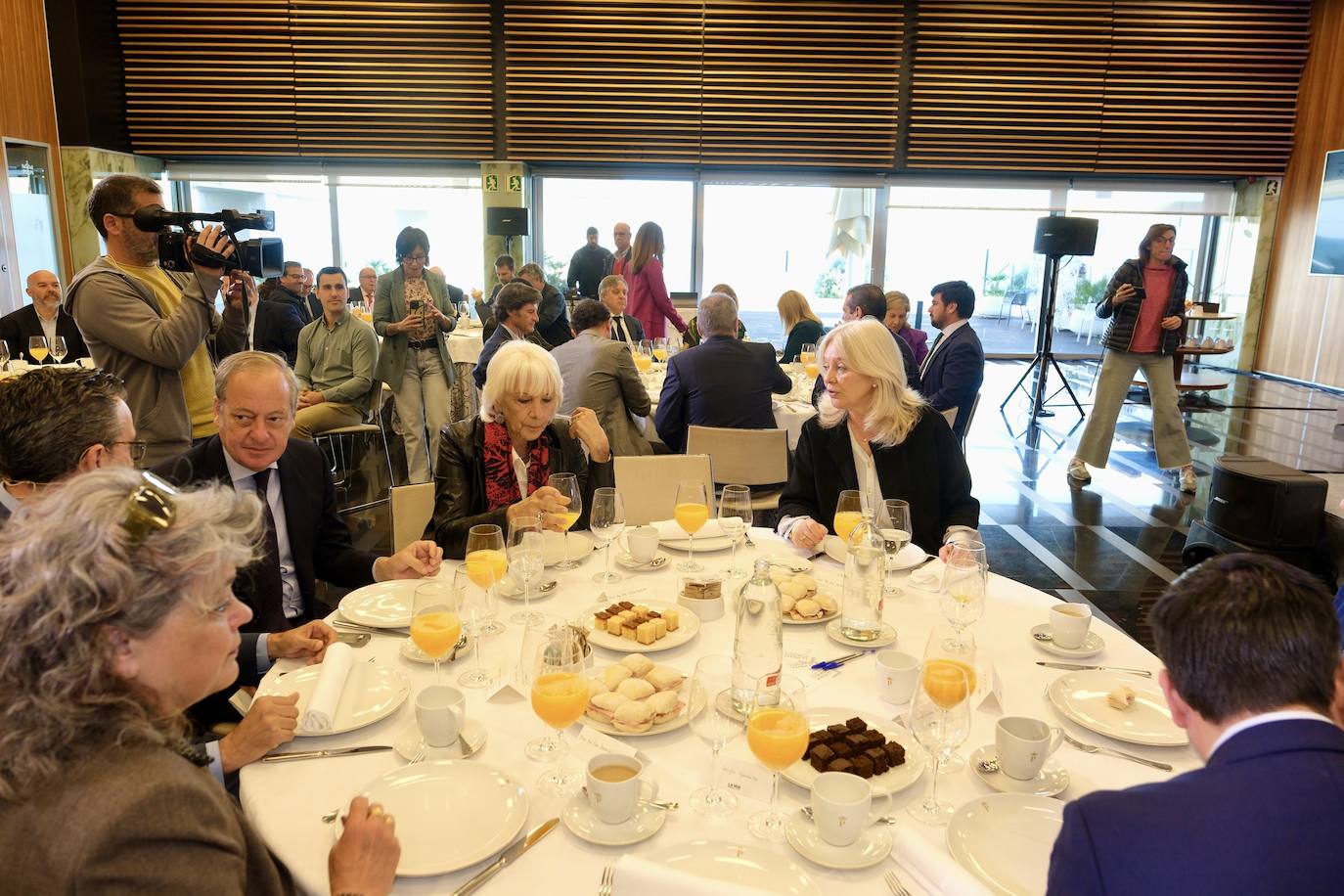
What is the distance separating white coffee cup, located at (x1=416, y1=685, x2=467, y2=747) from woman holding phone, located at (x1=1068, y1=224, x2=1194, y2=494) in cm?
615

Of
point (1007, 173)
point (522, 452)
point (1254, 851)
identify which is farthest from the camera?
point (1007, 173)

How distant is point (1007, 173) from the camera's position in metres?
11.1

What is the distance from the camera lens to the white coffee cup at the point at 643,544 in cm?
236

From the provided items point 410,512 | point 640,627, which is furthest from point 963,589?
point 410,512

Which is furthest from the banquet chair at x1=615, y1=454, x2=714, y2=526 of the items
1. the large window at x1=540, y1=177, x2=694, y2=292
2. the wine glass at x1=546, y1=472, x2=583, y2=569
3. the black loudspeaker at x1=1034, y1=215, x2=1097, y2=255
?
the large window at x1=540, y1=177, x2=694, y2=292

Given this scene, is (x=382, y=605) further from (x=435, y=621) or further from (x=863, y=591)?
(x=863, y=591)

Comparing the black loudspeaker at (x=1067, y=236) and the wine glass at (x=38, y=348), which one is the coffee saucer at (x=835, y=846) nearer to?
the wine glass at (x=38, y=348)

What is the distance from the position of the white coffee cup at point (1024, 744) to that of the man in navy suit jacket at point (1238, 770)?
0.33 meters

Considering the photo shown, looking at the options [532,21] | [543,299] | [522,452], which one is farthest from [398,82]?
[522,452]

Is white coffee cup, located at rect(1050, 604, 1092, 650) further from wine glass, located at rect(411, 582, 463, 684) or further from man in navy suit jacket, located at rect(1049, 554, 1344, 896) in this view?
wine glass, located at rect(411, 582, 463, 684)

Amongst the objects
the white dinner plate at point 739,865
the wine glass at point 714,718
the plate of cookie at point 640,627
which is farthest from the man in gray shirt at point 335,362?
the white dinner plate at point 739,865

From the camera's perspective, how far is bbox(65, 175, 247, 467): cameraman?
3.10 m

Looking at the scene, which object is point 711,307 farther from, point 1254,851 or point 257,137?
point 257,137

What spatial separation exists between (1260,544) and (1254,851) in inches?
171
